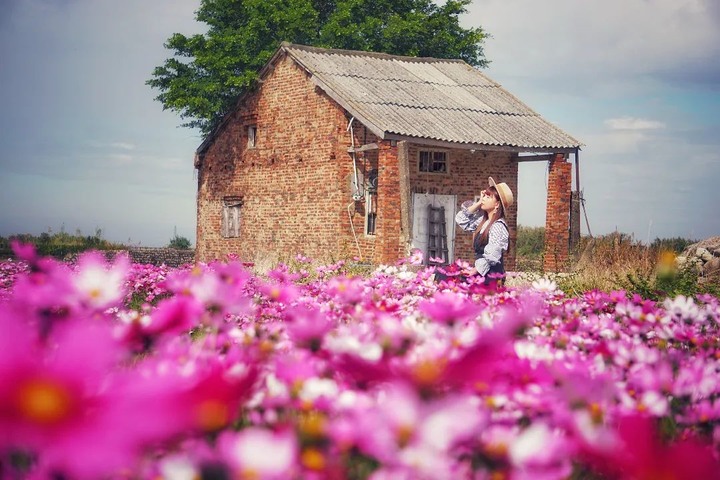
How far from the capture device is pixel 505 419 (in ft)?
6.69

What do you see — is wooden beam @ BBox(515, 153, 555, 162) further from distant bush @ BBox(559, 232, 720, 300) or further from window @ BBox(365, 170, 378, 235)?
window @ BBox(365, 170, 378, 235)

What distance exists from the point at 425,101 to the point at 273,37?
29.7 ft

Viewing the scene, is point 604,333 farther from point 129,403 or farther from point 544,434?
point 129,403

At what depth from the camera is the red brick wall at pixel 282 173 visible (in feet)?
63.0

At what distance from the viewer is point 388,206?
17.2 meters

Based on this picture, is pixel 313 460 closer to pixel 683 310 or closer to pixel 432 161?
pixel 683 310

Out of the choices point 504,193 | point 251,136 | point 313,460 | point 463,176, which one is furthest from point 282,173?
point 313,460

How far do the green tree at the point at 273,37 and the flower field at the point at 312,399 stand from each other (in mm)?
21266

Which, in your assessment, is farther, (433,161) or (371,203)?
(433,161)

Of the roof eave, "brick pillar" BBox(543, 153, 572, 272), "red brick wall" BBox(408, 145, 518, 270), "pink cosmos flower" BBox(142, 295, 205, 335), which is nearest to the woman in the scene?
"pink cosmos flower" BBox(142, 295, 205, 335)

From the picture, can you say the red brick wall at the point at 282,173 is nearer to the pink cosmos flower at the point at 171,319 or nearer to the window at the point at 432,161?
the window at the point at 432,161

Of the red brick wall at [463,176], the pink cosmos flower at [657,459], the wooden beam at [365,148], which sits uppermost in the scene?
the wooden beam at [365,148]

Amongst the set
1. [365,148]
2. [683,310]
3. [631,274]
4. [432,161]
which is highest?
[365,148]

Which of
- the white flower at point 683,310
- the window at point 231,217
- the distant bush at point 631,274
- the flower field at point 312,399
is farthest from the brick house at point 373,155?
the flower field at point 312,399
